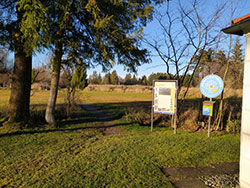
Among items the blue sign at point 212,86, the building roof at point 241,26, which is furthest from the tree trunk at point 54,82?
the building roof at point 241,26

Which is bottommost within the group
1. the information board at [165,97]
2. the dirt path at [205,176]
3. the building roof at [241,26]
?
the dirt path at [205,176]

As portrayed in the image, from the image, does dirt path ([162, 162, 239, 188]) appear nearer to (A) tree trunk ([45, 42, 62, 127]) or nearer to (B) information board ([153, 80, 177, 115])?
(B) information board ([153, 80, 177, 115])

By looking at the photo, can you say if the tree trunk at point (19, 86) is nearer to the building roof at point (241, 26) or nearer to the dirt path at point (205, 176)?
the dirt path at point (205, 176)

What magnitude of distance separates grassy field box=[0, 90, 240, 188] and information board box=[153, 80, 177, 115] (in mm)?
1331

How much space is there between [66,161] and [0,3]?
21.3 feet

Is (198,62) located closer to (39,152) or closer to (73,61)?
(73,61)

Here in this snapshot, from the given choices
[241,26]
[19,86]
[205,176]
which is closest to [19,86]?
[19,86]

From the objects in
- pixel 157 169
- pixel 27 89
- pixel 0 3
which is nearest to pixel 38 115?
pixel 27 89

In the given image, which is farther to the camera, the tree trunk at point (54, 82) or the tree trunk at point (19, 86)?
the tree trunk at point (19, 86)

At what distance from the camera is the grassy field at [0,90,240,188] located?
3.53m

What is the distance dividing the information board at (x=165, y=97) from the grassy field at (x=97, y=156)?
133cm

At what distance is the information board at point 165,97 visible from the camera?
25.6 ft

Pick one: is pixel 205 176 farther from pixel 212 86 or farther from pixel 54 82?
pixel 54 82

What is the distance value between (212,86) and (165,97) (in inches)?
74.4
